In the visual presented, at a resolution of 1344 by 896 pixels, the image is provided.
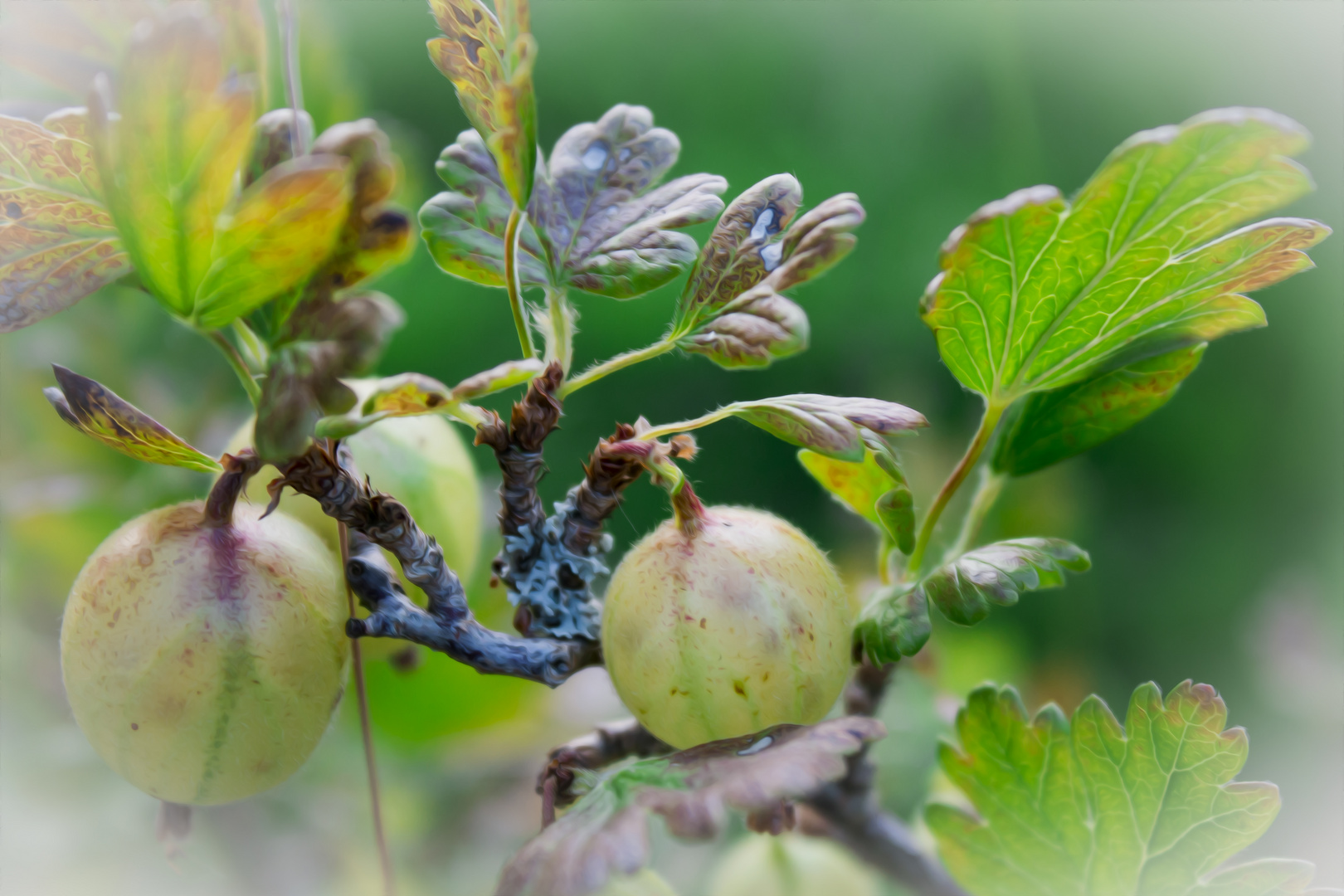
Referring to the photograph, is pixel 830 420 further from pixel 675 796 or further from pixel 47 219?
pixel 47 219

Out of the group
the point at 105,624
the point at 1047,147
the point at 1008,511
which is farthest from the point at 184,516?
the point at 1047,147

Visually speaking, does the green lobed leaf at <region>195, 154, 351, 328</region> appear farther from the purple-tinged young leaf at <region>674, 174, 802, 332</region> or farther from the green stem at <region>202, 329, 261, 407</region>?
the purple-tinged young leaf at <region>674, 174, 802, 332</region>

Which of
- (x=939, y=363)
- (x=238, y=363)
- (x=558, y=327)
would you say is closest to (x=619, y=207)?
(x=558, y=327)

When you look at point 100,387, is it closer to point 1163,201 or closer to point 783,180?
point 783,180

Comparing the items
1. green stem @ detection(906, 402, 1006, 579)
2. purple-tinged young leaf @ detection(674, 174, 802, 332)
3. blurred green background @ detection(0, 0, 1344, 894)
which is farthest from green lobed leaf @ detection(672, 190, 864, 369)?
blurred green background @ detection(0, 0, 1344, 894)

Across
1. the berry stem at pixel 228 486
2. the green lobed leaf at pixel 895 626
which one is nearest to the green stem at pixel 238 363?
the berry stem at pixel 228 486

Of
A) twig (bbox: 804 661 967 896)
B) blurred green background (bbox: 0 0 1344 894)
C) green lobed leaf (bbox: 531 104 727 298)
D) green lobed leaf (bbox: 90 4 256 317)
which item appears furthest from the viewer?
blurred green background (bbox: 0 0 1344 894)
